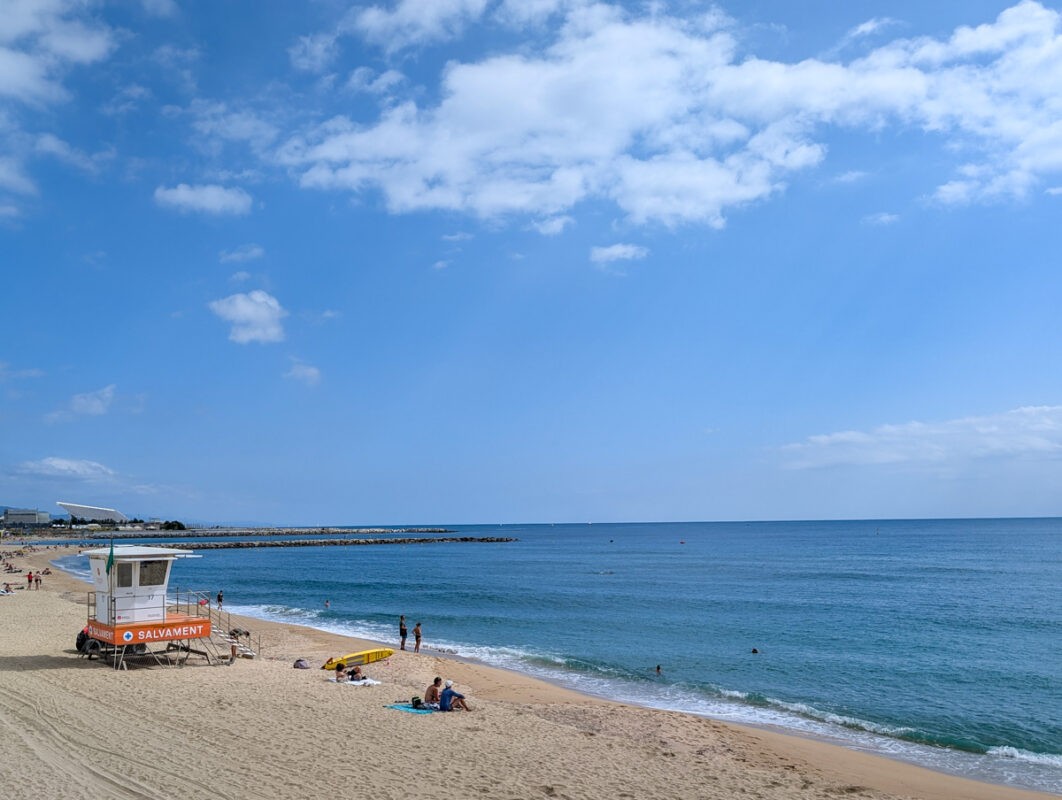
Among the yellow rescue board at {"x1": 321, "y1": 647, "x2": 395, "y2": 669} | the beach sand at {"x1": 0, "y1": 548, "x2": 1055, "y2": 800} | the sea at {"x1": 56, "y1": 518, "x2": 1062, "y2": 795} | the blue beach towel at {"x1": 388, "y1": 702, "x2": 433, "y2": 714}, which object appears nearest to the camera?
the beach sand at {"x1": 0, "y1": 548, "x2": 1055, "y2": 800}

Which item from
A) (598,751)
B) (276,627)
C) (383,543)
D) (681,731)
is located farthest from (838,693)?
(383,543)

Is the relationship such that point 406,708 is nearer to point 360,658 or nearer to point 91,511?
point 360,658

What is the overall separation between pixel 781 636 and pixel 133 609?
84.2 feet

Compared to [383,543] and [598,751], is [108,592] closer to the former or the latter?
[598,751]

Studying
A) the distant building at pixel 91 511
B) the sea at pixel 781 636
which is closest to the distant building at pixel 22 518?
the sea at pixel 781 636

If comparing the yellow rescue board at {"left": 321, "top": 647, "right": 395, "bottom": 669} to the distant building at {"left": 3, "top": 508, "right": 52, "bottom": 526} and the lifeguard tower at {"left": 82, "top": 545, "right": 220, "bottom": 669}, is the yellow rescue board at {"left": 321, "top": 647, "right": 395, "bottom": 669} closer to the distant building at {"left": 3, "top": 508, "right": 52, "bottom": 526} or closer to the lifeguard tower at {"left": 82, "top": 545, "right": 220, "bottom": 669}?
the lifeguard tower at {"left": 82, "top": 545, "right": 220, "bottom": 669}

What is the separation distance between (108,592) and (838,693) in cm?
2146

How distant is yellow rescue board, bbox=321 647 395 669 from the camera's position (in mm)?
23000

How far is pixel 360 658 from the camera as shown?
24297mm

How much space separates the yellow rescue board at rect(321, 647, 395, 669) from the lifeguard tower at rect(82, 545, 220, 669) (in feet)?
12.3

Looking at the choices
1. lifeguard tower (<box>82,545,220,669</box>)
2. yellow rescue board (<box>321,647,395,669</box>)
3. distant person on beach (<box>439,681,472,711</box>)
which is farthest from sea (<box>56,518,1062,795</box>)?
lifeguard tower (<box>82,545,220,669</box>)

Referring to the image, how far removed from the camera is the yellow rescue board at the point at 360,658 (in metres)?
23.0

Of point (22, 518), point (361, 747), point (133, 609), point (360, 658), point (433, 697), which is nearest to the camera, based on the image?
point (361, 747)

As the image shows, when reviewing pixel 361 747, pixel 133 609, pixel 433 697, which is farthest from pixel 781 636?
pixel 133 609
